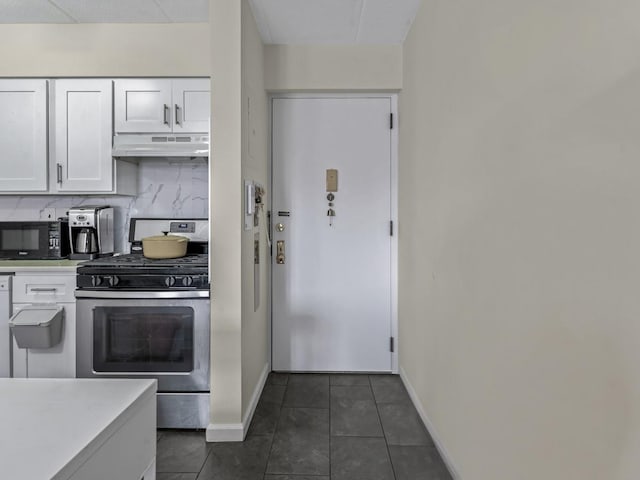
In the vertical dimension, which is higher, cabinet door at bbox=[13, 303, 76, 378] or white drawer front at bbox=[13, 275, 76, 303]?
white drawer front at bbox=[13, 275, 76, 303]

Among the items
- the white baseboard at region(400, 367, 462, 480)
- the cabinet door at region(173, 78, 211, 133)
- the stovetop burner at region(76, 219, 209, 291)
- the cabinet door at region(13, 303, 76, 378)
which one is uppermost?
the cabinet door at region(173, 78, 211, 133)

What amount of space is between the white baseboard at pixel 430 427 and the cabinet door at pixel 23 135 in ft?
9.46

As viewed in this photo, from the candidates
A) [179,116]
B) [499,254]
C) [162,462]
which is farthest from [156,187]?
[499,254]

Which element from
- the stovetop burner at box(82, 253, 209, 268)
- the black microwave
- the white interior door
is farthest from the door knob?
A: the black microwave

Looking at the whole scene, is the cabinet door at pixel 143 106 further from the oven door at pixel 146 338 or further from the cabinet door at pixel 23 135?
the oven door at pixel 146 338

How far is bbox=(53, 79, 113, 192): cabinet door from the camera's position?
9.21ft

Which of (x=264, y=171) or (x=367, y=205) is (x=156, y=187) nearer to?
(x=264, y=171)

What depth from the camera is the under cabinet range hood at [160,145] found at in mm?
2697

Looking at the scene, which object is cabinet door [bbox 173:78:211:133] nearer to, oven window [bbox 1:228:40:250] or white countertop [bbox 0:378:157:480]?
oven window [bbox 1:228:40:250]

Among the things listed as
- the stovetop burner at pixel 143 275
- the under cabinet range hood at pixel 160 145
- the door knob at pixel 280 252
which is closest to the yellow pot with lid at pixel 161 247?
the stovetop burner at pixel 143 275

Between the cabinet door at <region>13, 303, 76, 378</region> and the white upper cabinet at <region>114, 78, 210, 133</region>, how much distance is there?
1382mm

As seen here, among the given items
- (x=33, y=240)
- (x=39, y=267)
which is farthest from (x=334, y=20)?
(x=33, y=240)

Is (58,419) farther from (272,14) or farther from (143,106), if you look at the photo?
(272,14)

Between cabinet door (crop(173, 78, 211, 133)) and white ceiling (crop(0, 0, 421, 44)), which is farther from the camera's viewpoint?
cabinet door (crop(173, 78, 211, 133))
